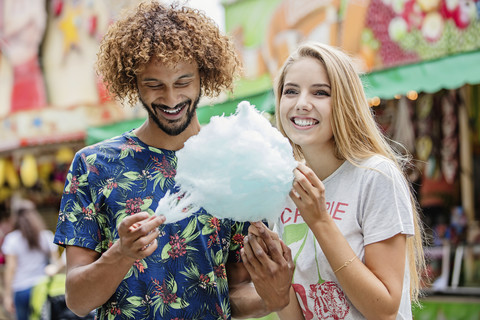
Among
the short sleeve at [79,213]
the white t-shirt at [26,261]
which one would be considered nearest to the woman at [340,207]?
the short sleeve at [79,213]

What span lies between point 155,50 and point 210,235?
2.48ft

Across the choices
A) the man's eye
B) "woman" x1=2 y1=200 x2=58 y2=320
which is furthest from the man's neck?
"woman" x1=2 y1=200 x2=58 y2=320

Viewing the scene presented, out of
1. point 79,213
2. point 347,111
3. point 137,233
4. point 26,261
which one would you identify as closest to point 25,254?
point 26,261

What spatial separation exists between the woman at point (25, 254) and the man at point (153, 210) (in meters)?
3.90

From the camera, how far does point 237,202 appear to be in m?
1.66

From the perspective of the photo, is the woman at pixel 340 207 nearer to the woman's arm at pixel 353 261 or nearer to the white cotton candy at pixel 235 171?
the woman's arm at pixel 353 261

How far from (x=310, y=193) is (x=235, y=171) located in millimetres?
287

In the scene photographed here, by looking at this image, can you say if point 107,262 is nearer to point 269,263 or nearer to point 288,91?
point 269,263

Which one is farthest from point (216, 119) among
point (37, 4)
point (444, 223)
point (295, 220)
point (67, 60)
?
point (37, 4)

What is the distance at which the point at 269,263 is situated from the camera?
72.7 inches

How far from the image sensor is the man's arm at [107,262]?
1543mm

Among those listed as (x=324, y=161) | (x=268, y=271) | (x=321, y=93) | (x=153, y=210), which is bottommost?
(x=268, y=271)

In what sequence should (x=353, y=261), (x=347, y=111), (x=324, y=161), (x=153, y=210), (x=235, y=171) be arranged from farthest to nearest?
(x=324, y=161) → (x=347, y=111) → (x=153, y=210) → (x=353, y=261) → (x=235, y=171)

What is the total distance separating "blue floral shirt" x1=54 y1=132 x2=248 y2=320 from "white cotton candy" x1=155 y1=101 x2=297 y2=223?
23 centimetres
